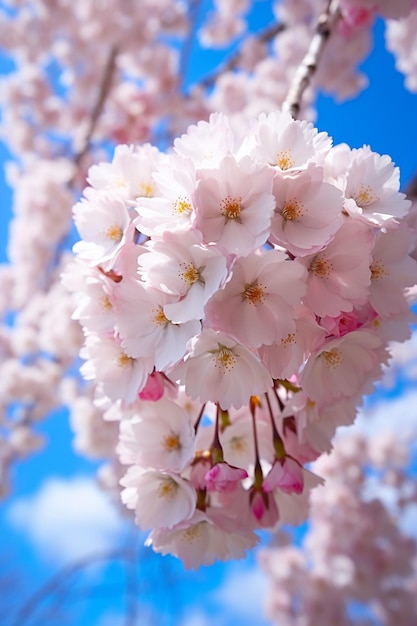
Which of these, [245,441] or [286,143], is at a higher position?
[286,143]

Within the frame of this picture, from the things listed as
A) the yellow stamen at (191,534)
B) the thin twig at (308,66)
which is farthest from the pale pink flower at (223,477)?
the thin twig at (308,66)

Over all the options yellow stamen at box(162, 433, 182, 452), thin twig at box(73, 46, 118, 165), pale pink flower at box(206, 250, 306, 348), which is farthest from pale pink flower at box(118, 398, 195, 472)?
thin twig at box(73, 46, 118, 165)

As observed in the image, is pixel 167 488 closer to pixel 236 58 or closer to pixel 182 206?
pixel 182 206

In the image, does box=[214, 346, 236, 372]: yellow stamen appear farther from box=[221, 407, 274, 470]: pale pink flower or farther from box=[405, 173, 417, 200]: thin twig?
box=[405, 173, 417, 200]: thin twig

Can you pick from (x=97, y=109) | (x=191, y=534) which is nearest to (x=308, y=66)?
(x=191, y=534)

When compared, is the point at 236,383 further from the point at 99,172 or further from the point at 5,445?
the point at 5,445

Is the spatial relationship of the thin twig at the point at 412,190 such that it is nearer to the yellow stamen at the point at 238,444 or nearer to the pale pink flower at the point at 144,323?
the yellow stamen at the point at 238,444

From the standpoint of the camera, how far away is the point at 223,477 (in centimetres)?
65

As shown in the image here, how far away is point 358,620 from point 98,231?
544cm

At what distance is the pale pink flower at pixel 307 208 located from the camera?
23.0 inches

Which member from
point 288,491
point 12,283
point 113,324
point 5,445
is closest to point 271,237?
point 113,324

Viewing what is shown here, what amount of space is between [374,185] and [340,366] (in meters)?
0.24

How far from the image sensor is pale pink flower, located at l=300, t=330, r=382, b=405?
64 cm

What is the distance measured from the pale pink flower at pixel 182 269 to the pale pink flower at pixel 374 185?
21cm
